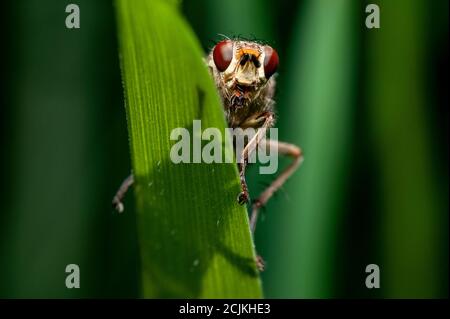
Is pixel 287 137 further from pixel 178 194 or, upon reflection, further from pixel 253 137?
pixel 178 194

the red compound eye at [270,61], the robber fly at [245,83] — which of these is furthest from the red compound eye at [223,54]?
the red compound eye at [270,61]

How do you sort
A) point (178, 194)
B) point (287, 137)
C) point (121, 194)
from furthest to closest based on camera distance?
1. point (287, 137)
2. point (121, 194)
3. point (178, 194)

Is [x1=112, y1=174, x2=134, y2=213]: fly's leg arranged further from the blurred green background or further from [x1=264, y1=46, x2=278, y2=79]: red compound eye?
[x1=264, y1=46, x2=278, y2=79]: red compound eye

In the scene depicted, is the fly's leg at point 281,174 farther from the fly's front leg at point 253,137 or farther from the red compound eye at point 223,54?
the red compound eye at point 223,54

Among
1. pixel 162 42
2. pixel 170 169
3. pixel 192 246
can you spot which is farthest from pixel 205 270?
pixel 162 42
